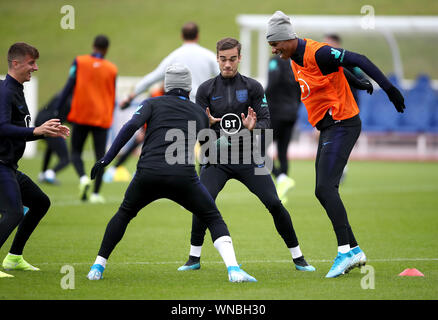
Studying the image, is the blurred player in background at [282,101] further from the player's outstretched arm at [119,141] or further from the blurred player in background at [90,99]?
the player's outstretched arm at [119,141]

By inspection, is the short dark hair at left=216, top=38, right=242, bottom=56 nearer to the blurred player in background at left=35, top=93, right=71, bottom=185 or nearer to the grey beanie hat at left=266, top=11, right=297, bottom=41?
the grey beanie hat at left=266, top=11, right=297, bottom=41

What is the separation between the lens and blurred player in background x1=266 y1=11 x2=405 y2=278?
7.11 metres

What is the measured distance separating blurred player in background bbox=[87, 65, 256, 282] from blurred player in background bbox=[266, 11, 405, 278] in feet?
3.26

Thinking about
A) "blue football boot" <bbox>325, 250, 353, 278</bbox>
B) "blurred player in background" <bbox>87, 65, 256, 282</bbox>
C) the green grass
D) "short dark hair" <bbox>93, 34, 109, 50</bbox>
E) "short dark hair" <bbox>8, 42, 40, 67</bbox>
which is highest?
"short dark hair" <bbox>93, 34, 109, 50</bbox>

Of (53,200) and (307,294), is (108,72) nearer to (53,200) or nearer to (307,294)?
(53,200)

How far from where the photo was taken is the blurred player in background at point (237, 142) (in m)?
7.39

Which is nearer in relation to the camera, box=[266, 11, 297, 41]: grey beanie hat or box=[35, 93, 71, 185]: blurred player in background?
box=[266, 11, 297, 41]: grey beanie hat

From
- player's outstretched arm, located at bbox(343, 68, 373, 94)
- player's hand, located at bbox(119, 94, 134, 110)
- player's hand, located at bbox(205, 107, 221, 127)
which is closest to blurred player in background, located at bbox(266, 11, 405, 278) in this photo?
player's outstretched arm, located at bbox(343, 68, 373, 94)

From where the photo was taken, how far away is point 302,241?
934 cm

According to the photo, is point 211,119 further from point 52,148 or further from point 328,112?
point 52,148

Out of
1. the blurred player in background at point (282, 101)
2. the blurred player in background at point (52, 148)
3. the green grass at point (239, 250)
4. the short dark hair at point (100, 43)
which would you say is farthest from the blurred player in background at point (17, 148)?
the blurred player in background at point (52, 148)

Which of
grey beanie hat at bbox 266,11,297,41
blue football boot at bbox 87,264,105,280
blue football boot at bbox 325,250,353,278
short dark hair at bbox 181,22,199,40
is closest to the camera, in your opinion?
blue football boot at bbox 87,264,105,280
